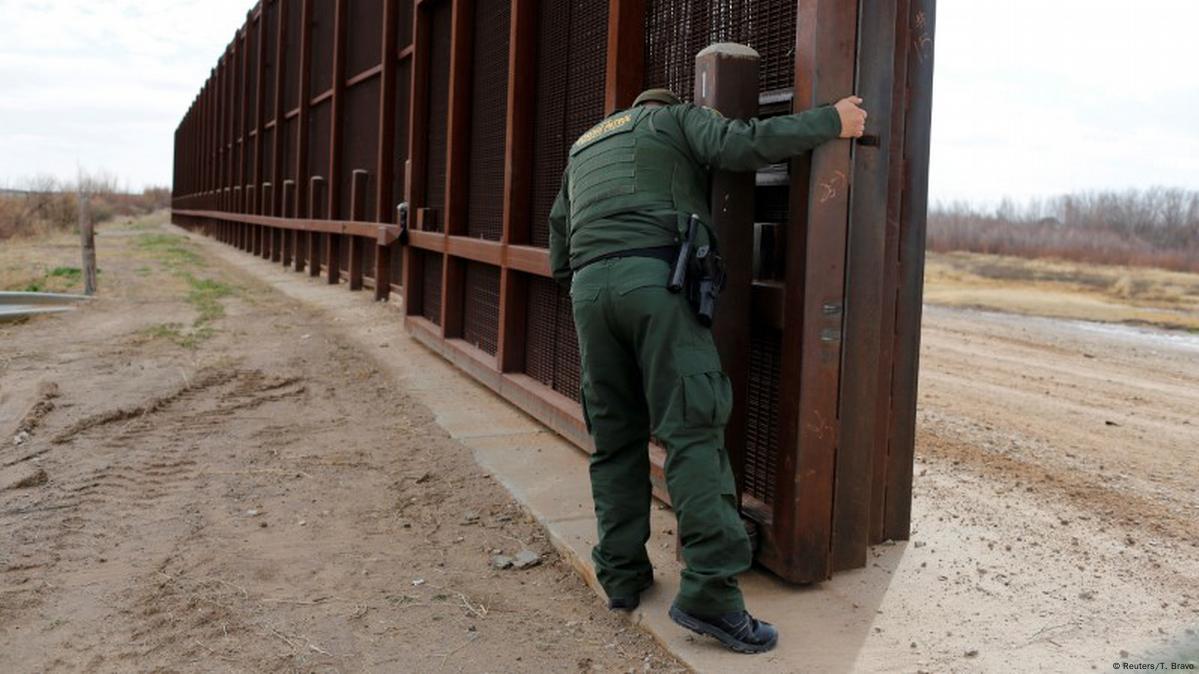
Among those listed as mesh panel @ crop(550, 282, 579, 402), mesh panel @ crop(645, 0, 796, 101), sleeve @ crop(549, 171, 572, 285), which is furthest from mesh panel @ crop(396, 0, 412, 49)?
sleeve @ crop(549, 171, 572, 285)

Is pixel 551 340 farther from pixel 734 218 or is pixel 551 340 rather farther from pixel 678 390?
pixel 678 390

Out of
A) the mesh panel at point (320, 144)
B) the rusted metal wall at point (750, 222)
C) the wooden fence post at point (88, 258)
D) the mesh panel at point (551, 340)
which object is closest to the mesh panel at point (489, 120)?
the rusted metal wall at point (750, 222)

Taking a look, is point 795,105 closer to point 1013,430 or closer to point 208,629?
point 208,629

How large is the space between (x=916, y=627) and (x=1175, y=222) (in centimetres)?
4969

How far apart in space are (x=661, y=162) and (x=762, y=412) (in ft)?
3.61

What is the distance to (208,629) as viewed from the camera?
135 inches

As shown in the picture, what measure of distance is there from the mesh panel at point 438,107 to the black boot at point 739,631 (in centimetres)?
640

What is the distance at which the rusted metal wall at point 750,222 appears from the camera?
11.6 ft

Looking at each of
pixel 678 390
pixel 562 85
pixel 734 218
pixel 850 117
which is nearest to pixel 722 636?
pixel 678 390

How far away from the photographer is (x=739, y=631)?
10.3ft

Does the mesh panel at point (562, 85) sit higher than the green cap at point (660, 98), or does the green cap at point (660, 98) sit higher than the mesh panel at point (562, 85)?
the mesh panel at point (562, 85)

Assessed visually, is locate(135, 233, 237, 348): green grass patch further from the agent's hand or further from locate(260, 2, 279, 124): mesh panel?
the agent's hand

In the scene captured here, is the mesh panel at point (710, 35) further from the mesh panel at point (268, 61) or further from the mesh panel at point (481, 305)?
the mesh panel at point (268, 61)

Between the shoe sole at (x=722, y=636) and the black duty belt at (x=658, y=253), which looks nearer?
the shoe sole at (x=722, y=636)
